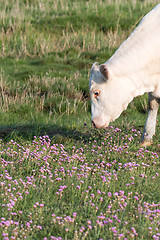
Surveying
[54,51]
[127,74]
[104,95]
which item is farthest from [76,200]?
[54,51]

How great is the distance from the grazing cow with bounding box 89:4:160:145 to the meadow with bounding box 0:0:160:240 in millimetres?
619

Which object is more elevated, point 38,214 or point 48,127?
point 38,214

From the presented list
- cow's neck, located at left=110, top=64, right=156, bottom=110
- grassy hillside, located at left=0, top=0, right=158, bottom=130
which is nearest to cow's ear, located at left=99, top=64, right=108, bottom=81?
cow's neck, located at left=110, top=64, right=156, bottom=110

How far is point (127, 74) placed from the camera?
5.67 meters

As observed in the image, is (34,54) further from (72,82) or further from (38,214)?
(38,214)

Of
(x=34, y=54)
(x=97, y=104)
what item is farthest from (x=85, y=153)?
(x=34, y=54)

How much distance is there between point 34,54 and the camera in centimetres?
1405

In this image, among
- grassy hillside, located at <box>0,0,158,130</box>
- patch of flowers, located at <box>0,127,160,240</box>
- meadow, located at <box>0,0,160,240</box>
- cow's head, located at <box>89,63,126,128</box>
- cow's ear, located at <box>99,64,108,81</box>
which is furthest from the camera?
grassy hillside, located at <box>0,0,158,130</box>

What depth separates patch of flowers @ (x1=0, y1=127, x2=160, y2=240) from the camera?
11.5 feet

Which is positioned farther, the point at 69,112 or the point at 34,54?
the point at 34,54

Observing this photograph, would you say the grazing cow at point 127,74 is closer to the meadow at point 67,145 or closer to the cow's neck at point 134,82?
the cow's neck at point 134,82

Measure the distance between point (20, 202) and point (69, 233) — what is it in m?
0.70

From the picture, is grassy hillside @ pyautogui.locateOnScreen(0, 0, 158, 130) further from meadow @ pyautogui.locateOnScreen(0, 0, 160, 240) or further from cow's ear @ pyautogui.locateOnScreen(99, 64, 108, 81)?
cow's ear @ pyautogui.locateOnScreen(99, 64, 108, 81)

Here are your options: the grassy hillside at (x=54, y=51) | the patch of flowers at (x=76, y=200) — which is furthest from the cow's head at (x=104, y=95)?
the grassy hillside at (x=54, y=51)
